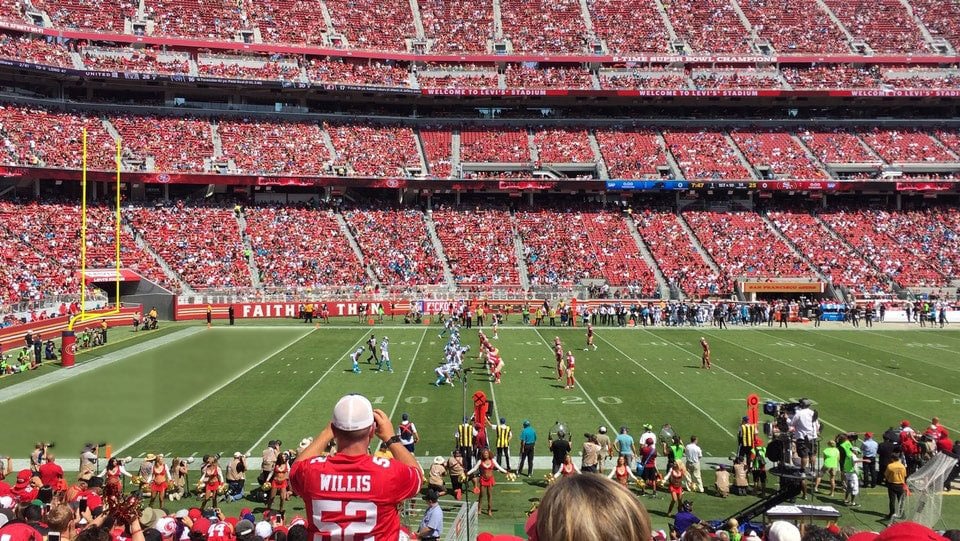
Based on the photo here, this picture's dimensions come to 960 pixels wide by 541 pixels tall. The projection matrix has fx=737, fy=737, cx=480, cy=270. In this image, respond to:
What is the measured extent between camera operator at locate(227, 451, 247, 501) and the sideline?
11.0m

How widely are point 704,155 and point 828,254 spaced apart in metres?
13.0

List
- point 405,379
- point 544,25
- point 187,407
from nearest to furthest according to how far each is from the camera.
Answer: point 187,407, point 405,379, point 544,25

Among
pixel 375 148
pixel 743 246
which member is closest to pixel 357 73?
pixel 375 148

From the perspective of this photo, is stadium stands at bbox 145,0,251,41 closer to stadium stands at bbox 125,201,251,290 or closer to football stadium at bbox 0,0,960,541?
football stadium at bbox 0,0,960,541

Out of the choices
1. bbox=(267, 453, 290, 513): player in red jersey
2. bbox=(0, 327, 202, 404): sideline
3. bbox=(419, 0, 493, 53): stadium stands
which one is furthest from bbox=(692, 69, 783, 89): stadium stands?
bbox=(267, 453, 290, 513): player in red jersey

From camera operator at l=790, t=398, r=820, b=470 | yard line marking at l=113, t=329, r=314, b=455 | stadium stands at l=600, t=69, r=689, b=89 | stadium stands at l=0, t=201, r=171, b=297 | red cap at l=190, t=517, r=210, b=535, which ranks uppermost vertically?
stadium stands at l=600, t=69, r=689, b=89

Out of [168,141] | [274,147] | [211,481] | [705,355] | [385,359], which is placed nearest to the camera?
[211,481]

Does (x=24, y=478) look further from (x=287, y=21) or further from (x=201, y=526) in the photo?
(x=287, y=21)

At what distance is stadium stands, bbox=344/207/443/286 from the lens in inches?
1858

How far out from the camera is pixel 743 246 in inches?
2013

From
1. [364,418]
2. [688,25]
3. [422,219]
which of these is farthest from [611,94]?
[364,418]

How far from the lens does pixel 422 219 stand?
53875mm

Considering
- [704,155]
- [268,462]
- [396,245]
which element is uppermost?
[704,155]

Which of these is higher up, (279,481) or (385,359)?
(385,359)
